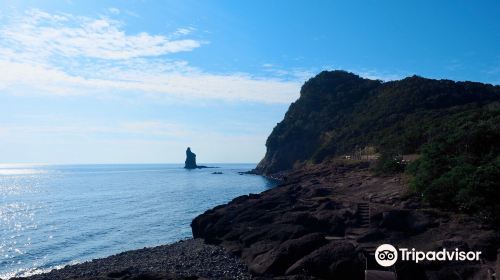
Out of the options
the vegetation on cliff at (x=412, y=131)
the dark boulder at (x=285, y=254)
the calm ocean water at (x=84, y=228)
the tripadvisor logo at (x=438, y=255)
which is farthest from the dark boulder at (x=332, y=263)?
the calm ocean water at (x=84, y=228)

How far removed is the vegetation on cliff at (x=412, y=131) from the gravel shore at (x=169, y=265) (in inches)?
610

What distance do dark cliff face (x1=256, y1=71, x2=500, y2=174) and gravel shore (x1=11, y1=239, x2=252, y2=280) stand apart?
106ft

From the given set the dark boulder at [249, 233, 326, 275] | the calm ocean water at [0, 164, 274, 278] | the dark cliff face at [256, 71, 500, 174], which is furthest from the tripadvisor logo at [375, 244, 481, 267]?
the dark cliff face at [256, 71, 500, 174]

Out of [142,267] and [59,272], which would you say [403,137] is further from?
[59,272]

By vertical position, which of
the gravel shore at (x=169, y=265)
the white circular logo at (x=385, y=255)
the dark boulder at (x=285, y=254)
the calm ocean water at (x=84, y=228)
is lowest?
the calm ocean water at (x=84, y=228)

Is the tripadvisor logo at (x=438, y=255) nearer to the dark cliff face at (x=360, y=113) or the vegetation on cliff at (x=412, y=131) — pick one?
the vegetation on cliff at (x=412, y=131)

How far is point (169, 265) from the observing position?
30.6 m

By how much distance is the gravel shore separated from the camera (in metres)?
27.0

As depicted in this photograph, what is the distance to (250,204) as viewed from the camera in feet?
140

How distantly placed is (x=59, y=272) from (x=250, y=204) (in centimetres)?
1824

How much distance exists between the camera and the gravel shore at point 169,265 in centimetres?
2703

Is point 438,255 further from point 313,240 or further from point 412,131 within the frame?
point 412,131

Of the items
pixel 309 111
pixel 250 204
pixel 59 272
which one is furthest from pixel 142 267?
pixel 309 111

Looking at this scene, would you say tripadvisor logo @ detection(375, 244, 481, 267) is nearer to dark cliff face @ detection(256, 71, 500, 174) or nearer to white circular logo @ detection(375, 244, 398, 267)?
white circular logo @ detection(375, 244, 398, 267)
